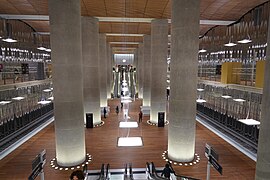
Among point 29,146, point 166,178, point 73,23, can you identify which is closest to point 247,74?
point 166,178

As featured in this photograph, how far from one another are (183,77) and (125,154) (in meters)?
5.46

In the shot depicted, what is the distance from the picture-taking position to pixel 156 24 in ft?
55.1

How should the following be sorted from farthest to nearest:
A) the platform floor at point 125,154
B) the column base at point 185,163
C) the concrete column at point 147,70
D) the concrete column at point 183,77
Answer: the concrete column at point 147,70 < the column base at point 185,163 < the concrete column at point 183,77 < the platform floor at point 125,154

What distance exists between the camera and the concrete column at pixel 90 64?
53.7 feet

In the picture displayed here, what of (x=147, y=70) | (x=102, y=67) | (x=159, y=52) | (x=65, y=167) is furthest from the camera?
(x=147, y=70)

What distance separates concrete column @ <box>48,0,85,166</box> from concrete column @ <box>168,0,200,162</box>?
471 cm

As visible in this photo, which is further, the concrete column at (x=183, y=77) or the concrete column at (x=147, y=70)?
the concrete column at (x=147, y=70)

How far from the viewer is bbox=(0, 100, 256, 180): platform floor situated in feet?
30.7

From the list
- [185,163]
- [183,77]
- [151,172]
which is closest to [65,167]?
[151,172]

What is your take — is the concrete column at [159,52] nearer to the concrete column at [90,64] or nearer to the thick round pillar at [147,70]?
the concrete column at [90,64]

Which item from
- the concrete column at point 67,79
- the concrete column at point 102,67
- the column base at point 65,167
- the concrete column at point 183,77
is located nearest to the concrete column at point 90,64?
the column base at point 65,167

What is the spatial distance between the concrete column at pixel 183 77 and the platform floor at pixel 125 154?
3.80 feet

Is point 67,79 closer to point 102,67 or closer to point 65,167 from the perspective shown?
point 65,167

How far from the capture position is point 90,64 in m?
16.6
